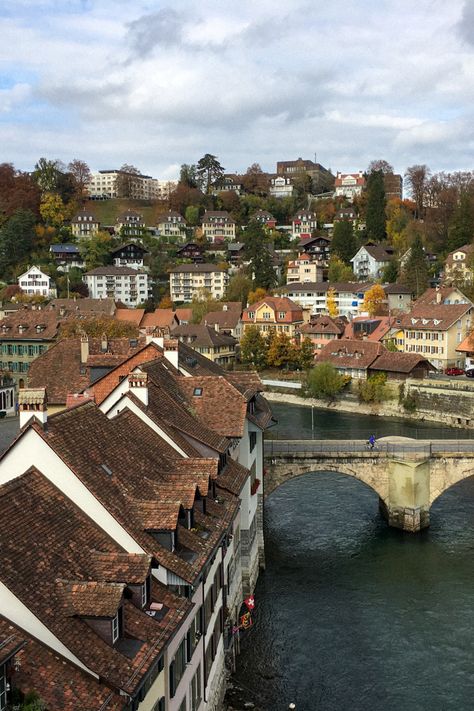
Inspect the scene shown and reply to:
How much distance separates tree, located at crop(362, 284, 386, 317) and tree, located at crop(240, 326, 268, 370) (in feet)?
64.1

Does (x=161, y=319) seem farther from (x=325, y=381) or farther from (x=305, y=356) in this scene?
(x=325, y=381)

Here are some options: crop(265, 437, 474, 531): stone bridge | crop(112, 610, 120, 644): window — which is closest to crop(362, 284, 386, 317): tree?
crop(265, 437, 474, 531): stone bridge

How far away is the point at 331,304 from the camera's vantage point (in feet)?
366

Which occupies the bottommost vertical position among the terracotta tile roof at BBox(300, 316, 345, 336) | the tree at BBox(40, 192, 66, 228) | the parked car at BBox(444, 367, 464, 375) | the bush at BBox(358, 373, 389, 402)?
the bush at BBox(358, 373, 389, 402)

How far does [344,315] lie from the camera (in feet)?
366

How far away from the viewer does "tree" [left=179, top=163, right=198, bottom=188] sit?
174875 mm

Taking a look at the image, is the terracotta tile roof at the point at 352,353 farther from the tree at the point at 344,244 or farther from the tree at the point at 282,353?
the tree at the point at 344,244

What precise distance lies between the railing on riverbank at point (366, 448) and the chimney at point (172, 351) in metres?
10.3

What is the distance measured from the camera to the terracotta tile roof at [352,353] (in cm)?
8062

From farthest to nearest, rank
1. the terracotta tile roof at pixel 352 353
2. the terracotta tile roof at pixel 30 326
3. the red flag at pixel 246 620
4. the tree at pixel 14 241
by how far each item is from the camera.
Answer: the tree at pixel 14 241 → the terracotta tile roof at pixel 352 353 → the terracotta tile roof at pixel 30 326 → the red flag at pixel 246 620

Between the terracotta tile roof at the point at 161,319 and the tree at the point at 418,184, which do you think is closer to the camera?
the terracotta tile roof at the point at 161,319

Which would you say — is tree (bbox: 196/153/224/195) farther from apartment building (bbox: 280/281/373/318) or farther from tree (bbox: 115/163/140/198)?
apartment building (bbox: 280/281/373/318)

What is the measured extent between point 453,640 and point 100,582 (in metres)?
20.4

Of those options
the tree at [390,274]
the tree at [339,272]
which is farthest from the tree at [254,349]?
the tree at [339,272]
